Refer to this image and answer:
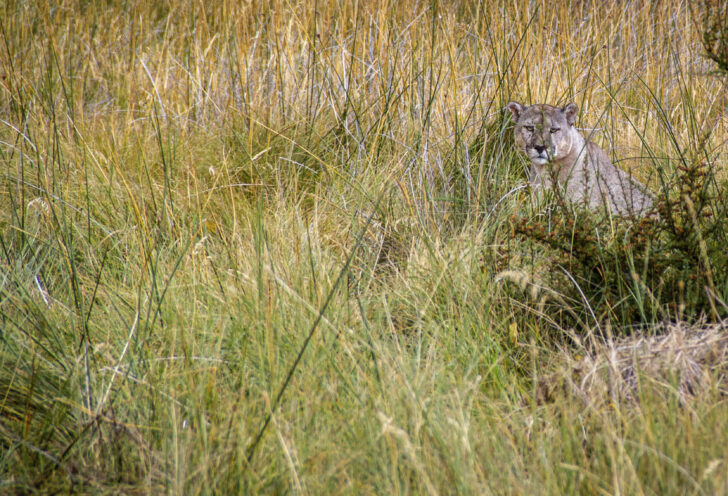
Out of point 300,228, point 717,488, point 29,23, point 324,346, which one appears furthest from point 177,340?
point 29,23

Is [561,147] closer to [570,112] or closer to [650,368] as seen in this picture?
[570,112]

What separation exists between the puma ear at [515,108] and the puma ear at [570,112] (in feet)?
0.78

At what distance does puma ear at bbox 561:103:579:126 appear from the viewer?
3684 mm

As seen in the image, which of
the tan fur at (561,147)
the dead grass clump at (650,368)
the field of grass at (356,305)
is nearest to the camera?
the field of grass at (356,305)

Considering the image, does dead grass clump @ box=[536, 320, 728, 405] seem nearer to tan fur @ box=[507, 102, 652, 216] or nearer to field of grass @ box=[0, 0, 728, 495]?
field of grass @ box=[0, 0, 728, 495]

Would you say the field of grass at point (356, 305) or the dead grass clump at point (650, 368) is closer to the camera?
the field of grass at point (356, 305)

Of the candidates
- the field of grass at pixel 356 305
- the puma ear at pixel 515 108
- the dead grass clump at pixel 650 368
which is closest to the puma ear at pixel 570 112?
the puma ear at pixel 515 108

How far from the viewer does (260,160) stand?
146 inches

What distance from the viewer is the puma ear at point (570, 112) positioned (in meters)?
3.68

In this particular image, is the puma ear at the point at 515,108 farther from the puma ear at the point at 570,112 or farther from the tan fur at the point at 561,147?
the puma ear at the point at 570,112

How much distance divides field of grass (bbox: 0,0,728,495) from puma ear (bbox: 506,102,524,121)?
165 millimetres

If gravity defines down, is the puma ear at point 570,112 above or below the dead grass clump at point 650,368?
above

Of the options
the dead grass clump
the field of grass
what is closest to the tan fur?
the field of grass

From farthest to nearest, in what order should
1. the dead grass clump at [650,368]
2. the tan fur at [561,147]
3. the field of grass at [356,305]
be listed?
the tan fur at [561,147] < the dead grass clump at [650,368] < the field of grass at [356,305]
